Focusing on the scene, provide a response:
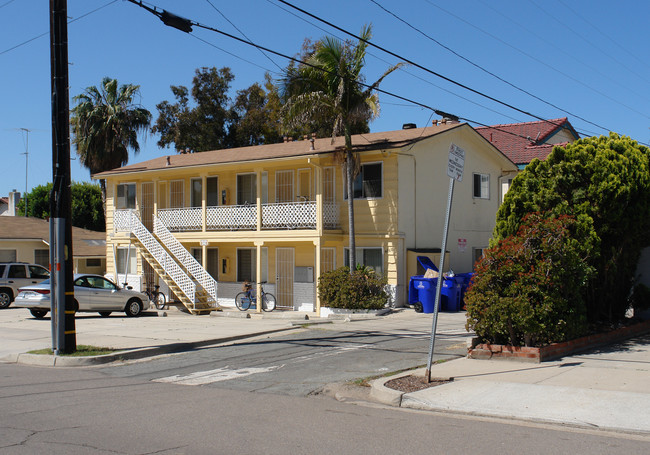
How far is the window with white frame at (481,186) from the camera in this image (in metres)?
26.6

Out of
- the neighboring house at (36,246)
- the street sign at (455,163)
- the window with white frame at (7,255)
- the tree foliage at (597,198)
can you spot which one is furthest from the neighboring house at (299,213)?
the street sign at (455,163)

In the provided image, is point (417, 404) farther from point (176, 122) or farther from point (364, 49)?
point (176, 122)

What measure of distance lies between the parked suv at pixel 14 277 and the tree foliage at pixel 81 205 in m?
25.3

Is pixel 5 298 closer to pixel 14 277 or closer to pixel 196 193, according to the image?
pixel 14 277

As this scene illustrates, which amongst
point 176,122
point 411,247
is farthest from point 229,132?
point 411,247

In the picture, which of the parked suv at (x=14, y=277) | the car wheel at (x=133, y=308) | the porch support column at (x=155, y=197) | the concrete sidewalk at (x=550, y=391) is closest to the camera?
the concrete sidewalk at (x=550, y=391)

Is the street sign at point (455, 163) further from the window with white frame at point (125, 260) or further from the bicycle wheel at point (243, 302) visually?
the window with white frame at point (125, 260)

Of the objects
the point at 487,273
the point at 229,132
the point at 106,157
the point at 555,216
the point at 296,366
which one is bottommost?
the point at 296,366

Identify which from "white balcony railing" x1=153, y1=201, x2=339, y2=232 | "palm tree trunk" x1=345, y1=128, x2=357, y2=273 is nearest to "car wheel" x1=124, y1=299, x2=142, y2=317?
"white balcony railing" x1=153, y1=201, x2=339, y2=232

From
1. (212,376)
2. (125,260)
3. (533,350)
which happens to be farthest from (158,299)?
(533,350)

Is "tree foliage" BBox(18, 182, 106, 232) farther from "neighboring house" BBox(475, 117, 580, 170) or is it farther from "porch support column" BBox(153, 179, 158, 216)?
"neighboring house" BBox(475, 117, 580, 170)

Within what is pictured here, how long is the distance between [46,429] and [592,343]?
32.0 feet

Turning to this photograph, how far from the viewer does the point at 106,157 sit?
36688 mm

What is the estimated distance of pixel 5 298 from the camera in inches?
1045
